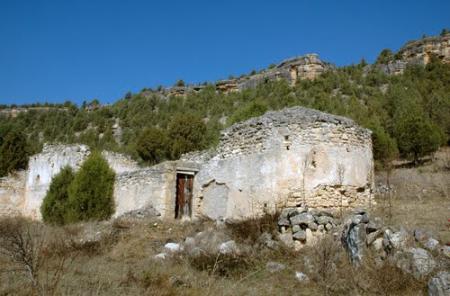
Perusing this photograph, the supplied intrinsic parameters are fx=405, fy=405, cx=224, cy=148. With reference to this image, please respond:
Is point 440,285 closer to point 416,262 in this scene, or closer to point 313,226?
point 416,262

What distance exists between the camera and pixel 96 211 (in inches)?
554

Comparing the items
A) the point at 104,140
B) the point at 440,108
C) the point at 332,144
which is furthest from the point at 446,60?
the point at 332,144

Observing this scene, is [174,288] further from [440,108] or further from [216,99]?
[216,99]

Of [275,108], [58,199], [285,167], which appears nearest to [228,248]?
[285,167]

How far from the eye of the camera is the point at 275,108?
31.1m

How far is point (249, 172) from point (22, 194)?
46.9 feet

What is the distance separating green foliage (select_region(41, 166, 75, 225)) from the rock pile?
10.1m

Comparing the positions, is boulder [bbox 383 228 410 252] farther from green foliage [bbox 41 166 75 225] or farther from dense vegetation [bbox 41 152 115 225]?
green foliage [bbox 41 166 75 225]

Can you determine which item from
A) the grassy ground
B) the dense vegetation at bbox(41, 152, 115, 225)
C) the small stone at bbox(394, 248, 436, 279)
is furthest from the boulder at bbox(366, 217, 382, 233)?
the dense vegetation at bbox(41, 152, 115, 225)

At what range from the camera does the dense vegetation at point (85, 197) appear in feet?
46.8

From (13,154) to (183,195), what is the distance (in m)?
19.0

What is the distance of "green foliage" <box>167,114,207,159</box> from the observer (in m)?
25.5

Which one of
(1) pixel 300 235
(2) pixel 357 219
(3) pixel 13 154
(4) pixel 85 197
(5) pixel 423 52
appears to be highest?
(5) pixel 423 52

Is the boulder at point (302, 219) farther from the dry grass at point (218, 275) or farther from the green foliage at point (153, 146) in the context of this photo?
the green foliage at point (153, 146)
